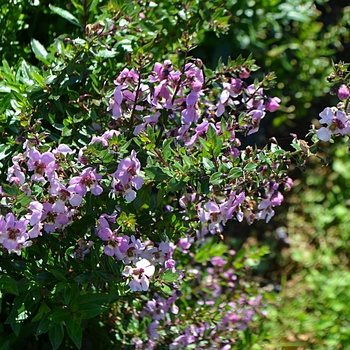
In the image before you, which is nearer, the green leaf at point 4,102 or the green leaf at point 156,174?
the green leaf at point 156,174

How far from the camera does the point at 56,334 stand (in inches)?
62.1

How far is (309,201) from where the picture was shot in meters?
3.69

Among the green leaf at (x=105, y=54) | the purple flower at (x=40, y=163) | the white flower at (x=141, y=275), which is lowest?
the white flower at (x=141, y=275)

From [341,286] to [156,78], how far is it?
1.95 m

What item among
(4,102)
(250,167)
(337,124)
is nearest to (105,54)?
(4,102)

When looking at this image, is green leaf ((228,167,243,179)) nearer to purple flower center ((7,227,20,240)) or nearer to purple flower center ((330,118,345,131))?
purple flower center ((330,118,345,131))

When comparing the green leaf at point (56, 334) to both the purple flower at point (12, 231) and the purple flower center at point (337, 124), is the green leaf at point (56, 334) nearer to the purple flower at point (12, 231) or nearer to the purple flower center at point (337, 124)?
the purple flower at point (12, 231)

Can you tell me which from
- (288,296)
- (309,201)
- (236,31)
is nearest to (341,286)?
(288,296)

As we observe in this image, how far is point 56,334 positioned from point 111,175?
44cm

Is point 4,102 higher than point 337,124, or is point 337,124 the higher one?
point 4,102

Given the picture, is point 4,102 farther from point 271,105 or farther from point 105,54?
point 271,105

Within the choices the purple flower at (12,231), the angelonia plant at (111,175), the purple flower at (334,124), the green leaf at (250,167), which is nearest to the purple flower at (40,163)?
the angelonia plant at (111,175)

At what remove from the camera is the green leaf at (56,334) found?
1563 millimetres

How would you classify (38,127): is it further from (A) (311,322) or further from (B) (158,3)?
(A) (311,322)
